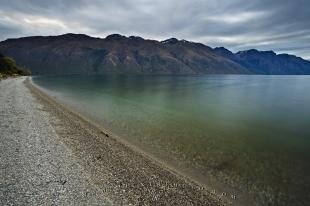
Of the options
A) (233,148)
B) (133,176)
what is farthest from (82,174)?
(233,148)

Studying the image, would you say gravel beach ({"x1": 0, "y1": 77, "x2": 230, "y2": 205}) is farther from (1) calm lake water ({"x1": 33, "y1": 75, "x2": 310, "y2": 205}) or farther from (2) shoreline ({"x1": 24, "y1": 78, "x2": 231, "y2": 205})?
(1) calm lake water ({"x1": 33, "y1": 75, "x2": 310, "y2": 205})

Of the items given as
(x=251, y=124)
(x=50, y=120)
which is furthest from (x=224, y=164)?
(x=50, y=120)

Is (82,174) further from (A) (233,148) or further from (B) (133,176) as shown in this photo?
(A) (233,148)

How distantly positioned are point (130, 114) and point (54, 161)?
2651 centimetres

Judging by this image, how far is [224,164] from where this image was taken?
2308cm

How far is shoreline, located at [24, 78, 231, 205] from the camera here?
16.0 m

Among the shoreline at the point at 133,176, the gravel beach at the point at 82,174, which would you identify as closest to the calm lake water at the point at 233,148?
the shoreline at the point at 133,176

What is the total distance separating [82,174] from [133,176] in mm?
3650

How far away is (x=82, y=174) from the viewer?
18016 millimetres

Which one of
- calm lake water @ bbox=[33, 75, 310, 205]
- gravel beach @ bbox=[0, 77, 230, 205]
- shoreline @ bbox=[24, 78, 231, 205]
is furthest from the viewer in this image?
calm lake water @ bbox=[33, 75, 310, 205]

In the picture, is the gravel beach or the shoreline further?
the shoreline

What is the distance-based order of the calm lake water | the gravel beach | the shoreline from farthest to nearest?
the calm lake water, the shoreline, the gravel beach

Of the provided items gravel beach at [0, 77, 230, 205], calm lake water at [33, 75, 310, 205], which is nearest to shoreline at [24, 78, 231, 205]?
gravel beach at [0, 77, 230, 205]

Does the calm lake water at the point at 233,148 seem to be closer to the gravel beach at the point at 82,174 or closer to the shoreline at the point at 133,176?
the shoreline at the point at 133,176
